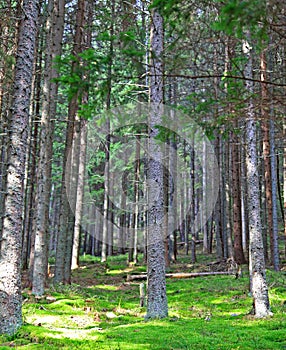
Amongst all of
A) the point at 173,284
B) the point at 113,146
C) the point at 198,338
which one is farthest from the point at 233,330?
the point at 113,146

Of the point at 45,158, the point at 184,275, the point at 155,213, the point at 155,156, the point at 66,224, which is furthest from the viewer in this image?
the point at 184,275

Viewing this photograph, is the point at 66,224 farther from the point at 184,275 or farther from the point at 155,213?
the point at 184,275

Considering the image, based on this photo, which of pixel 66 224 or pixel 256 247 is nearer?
pixel 256 247

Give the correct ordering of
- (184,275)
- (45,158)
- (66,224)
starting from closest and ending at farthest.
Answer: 1. (45,158)
2. (66,224)
3. (184,275)

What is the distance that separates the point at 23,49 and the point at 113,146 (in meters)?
14.9

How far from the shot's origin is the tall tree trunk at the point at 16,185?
5.94m

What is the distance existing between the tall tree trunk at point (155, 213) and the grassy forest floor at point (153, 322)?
18.5 inches

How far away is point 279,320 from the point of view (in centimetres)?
732

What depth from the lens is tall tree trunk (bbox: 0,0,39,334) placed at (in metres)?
5.94

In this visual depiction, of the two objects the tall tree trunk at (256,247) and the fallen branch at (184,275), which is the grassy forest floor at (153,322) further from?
Result: the fallen branch at (184,275)

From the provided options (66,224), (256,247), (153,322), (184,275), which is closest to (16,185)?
(153,322)

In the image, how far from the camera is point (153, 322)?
756cm

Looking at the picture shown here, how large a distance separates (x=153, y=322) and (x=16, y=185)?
157 inches

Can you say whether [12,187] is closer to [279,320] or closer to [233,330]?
[233,330]
